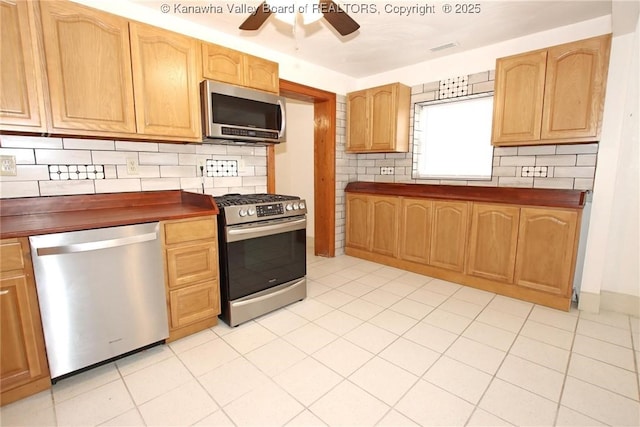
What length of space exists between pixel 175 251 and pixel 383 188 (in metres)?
2.57

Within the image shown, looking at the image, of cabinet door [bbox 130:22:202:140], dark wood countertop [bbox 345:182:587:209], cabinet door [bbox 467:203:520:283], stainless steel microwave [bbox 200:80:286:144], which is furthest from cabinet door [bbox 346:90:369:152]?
cabinet door [bbox 130:22:202:140]

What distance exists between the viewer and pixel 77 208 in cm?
206

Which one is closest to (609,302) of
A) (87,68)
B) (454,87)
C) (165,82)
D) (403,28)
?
(454,87)

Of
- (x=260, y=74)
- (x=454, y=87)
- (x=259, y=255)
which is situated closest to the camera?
(x=259, y=255)

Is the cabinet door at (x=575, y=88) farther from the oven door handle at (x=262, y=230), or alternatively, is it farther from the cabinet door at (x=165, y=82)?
the cabinet door at (x=165, y=82)

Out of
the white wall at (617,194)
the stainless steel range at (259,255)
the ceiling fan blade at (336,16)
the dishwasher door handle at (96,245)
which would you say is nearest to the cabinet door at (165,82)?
the stainless steel range at (259,255)

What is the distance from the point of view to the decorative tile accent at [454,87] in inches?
126

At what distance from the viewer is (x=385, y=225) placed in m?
3.64

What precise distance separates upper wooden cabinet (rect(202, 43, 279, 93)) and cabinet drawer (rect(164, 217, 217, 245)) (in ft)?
3.73

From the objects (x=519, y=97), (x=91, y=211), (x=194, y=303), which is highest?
(x=519, y=97)

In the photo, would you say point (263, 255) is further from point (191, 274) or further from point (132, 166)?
point (132, 166)

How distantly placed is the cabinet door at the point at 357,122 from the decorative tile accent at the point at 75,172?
2692mm

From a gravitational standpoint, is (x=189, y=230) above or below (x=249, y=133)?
below

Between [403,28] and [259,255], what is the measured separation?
7.55 feet
